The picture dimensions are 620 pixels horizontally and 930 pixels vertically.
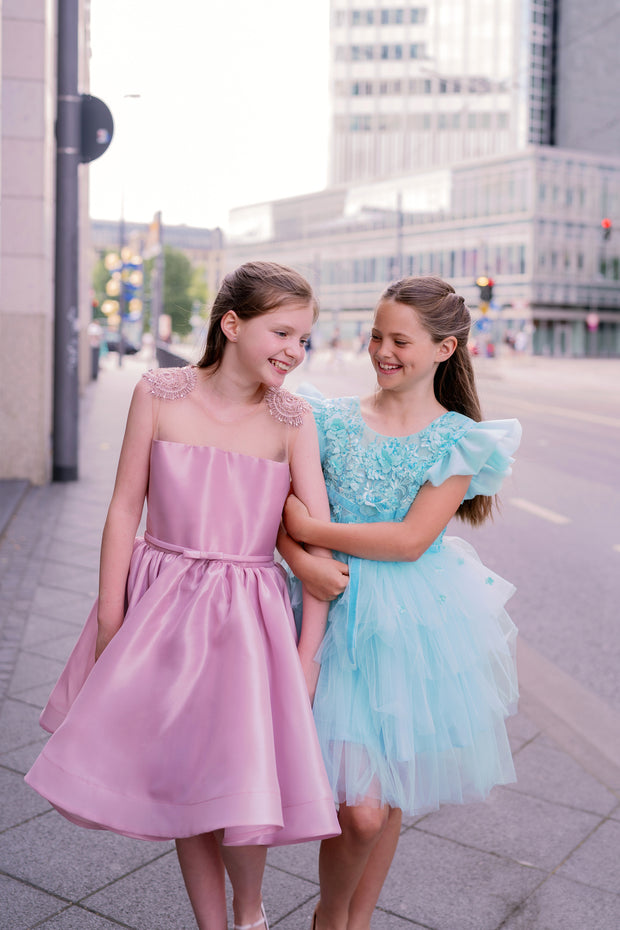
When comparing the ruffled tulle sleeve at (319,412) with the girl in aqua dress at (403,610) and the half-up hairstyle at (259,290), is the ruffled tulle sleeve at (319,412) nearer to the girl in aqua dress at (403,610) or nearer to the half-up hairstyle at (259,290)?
the girl in aqua dress at (403,610)

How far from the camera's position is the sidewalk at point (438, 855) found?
2.80 metres

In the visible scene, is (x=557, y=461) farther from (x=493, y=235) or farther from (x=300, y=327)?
(x=493, y=235)

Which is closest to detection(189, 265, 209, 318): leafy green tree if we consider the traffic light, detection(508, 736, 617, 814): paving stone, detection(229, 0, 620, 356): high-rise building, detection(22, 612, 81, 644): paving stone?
detection(229, 0, 620, 356): high-rise building

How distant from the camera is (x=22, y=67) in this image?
9.73 metres

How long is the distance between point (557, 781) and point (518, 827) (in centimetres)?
43

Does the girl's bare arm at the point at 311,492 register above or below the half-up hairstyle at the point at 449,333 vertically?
below

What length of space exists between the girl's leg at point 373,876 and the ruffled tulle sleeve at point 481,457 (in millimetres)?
795

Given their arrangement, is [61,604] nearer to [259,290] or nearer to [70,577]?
[70,577]

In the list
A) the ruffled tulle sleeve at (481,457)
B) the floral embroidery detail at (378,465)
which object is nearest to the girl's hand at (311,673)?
the floral embroidery detail at (378,465)

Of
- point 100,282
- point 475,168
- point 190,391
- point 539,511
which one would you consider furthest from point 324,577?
point 100,282

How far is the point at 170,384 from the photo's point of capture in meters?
2.41

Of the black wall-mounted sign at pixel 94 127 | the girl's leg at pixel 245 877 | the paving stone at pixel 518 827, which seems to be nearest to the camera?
the girl's leg at pixel 245 877

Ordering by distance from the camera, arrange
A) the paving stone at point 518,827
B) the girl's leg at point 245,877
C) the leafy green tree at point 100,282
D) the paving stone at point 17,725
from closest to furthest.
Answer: the girl's leg at point 245,877
the paving stone at point 518,827
the paving stone at point 17,725
the leafy green tree at point 100,282

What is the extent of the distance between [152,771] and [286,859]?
3.69 feet
